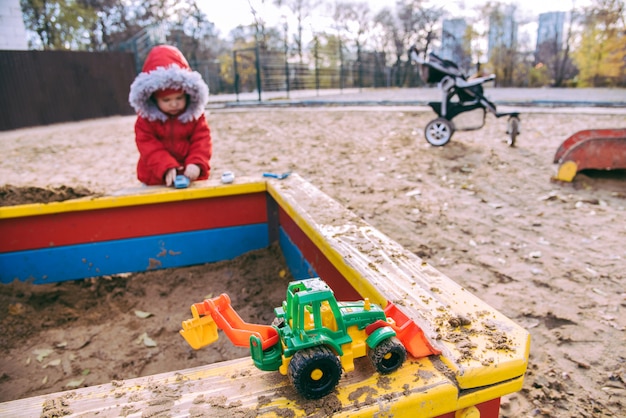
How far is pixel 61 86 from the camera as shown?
37.4ft

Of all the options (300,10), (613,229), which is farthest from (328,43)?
(613,229)

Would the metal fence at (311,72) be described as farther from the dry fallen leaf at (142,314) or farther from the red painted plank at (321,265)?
the dry fallen leaf at (142,314)

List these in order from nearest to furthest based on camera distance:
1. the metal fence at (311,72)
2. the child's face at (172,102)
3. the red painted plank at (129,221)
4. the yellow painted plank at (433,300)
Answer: the yellow painted plank at (433,300) → the red painted plank at (129,221) → the child's face at (172,102) → the metal fence at (311,72)

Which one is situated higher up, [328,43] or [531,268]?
[328,43]

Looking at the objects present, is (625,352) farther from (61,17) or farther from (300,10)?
(300,10)

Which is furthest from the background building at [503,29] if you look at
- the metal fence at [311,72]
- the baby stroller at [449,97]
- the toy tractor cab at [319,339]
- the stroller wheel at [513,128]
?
the toy tractor cab at [319,339]

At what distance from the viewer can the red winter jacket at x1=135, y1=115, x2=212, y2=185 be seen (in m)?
2.98

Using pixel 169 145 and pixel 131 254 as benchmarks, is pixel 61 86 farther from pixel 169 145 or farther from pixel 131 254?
pixel 131 254

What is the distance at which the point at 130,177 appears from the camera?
523 cm

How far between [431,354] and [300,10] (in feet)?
95.8

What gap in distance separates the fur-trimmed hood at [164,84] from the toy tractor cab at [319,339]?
2.28 meters

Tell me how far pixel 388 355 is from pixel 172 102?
8.62 ft

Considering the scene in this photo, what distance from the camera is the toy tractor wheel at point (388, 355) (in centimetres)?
93

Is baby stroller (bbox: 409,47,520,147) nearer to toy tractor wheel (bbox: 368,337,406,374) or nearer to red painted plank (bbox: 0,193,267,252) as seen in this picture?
red painted plank (bbox: 0,193,267,252)
